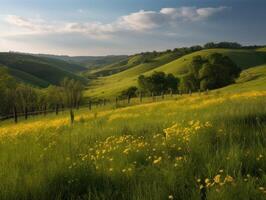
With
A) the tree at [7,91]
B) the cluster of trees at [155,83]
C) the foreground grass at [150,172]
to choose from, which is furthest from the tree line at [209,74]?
the foreground grass at [150,172]

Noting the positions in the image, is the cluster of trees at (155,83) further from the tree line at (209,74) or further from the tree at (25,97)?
the tree at (25,97)

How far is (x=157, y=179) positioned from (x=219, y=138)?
2.55m

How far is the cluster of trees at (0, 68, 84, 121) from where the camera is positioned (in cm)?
7754

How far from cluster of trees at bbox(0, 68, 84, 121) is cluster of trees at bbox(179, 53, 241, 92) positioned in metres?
31.6

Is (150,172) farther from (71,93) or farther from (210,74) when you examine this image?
(71,93)

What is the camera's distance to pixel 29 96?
90.4 metres

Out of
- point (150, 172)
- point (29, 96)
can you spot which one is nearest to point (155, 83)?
point (29, 96)

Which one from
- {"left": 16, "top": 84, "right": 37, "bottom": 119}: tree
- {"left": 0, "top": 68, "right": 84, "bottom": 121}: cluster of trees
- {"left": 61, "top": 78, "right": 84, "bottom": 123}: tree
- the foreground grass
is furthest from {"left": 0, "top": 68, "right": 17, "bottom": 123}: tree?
the foreground grass

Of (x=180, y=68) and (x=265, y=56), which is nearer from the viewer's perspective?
(x=180, y=68)

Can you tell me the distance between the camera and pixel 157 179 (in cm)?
441

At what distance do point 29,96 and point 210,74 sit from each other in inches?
1899

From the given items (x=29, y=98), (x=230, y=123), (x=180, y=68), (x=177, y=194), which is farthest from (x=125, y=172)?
(x=180, y=68)

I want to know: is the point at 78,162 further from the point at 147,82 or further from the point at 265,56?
the point at 265,56

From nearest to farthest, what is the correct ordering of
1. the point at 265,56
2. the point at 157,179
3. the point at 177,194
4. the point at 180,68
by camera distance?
the point at 177,194
the point at 157,179
the point at 180,68
the point at 265,56
